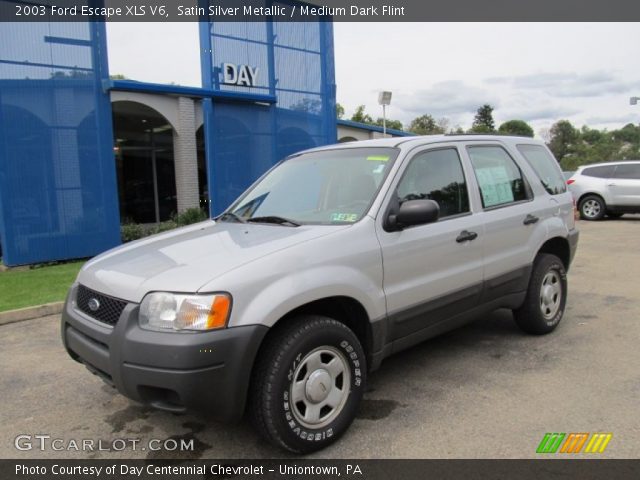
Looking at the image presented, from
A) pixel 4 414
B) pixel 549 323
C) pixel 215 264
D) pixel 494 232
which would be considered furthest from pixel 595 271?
pixel 4 414

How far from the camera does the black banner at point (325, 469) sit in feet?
9.11

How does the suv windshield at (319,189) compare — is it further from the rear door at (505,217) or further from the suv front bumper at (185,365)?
the suv front bumper at (185,365)

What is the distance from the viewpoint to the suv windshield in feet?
11.9

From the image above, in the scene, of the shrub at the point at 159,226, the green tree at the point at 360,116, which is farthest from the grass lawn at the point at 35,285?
the green tree at the point at 360,116

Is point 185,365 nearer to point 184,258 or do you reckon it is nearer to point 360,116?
point 184,258

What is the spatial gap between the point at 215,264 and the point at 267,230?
26.1 inches

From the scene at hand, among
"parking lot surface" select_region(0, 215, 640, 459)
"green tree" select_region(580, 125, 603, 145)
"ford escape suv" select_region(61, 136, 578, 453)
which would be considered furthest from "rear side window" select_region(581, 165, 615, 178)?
"green tree" select_region(580, 125, 603, 145)

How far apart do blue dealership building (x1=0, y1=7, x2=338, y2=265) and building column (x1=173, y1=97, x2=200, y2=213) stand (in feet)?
0.10

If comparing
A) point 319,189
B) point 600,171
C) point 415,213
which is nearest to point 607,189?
point 600,171

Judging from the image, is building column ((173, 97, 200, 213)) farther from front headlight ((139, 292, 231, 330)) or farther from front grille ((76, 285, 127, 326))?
front headlight ((139, 292, 231, 330))

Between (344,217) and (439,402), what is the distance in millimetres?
1421

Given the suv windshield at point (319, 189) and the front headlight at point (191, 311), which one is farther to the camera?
the suv windshield at point (319, 189)

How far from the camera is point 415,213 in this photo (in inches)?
131

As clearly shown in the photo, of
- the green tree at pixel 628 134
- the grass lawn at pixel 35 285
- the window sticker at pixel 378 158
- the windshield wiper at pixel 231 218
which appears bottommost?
the grass lawn at pixel 35 285
